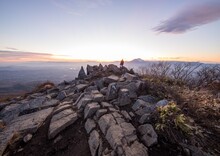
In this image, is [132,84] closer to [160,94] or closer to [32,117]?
[160,94]

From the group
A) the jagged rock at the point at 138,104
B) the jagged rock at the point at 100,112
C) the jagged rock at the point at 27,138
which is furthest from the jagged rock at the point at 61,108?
the jagged rock at the point at 138,104

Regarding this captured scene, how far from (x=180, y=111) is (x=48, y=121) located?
5737mm

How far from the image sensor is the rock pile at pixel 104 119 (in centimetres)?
530

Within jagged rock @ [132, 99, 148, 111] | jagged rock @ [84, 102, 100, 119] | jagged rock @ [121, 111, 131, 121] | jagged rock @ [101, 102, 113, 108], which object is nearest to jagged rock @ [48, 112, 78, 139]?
jagged rock @ [84, 102, 100, 119]

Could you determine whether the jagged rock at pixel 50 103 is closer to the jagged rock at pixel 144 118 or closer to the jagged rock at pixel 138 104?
the jagged rock at pixel 138 104

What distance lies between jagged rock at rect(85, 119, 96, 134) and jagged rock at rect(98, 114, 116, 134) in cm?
28

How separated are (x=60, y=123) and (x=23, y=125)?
192 centimetres

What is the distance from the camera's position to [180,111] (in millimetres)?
6531

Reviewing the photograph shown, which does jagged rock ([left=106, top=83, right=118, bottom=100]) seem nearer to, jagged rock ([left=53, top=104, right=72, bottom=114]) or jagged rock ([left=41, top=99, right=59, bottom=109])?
jagged rock ([left=53, top=104, right=72, bottom=114])

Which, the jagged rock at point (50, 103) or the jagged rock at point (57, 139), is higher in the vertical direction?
the jagged rock at point (50, 103)

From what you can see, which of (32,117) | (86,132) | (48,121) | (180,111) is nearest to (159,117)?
(180,111)

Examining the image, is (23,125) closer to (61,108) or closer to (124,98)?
(61,108)

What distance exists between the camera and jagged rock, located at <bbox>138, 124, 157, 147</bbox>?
203 inches

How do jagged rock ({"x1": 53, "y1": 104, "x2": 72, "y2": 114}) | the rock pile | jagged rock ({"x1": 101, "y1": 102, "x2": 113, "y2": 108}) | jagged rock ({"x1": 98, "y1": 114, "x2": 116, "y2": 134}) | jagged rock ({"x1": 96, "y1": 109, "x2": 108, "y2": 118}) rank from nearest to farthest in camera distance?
the rock pile
jagged rock ({"x1": 98, "y1": 114, "x2": 116, "y2": 134})
jagged rock ({"x1": 96, "y1": 109, "x2": 108, "y2": 118})
jagged rock ({"x1": 101, "y1": 102, "x2": 113, "y2": 108})
jagged rock ({"x1": 53, "y1": 104, "x2": 72, "y2": 114})
